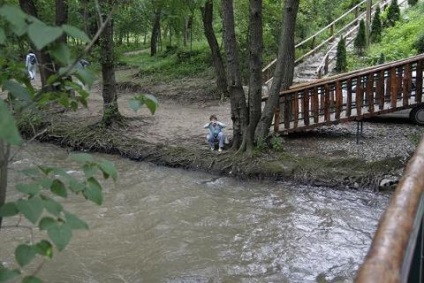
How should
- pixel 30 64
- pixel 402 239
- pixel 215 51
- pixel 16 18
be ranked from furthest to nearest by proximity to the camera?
1. pixel 215 51
2. pixel 30 64
3. pixel 16 18
4. pixel 402 239

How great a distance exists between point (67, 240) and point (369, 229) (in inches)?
263

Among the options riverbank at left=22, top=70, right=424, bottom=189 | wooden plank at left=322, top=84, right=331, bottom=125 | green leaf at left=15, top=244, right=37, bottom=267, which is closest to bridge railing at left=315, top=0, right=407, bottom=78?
riverbank at left=22, top=70, right=424, bottom=189

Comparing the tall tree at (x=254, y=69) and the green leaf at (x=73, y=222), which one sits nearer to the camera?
the green leaf at (x=73, y=222)

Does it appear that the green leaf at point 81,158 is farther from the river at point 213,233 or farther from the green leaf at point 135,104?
the river at point 213,233

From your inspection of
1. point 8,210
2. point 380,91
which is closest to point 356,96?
point 380,91

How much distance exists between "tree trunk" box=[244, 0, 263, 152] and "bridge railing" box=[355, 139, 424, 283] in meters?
8.60

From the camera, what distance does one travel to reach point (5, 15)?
1.48 metres

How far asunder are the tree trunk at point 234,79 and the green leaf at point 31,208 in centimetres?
898

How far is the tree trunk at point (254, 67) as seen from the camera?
9.95 metres

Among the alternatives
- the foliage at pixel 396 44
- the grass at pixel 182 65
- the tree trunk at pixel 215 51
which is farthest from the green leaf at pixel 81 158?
the grass at pixel 182 65

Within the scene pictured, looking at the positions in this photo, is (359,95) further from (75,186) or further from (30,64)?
(75,186)

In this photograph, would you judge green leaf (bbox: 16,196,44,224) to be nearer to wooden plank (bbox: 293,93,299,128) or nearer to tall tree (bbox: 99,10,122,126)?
wooden plank (bbox: 293,93,299,128)

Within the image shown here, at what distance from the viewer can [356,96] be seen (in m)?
10.5

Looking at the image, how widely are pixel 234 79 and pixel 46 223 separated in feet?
29.9
